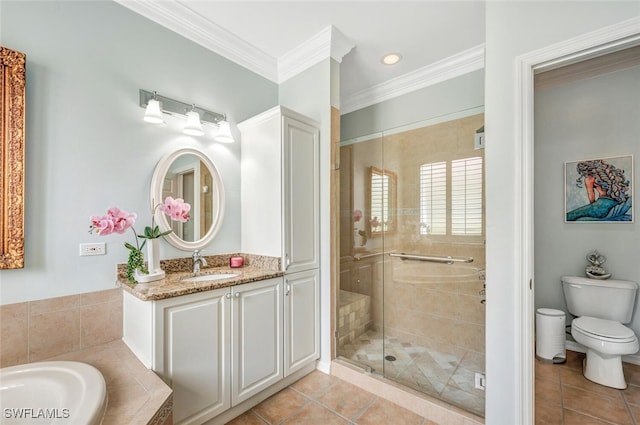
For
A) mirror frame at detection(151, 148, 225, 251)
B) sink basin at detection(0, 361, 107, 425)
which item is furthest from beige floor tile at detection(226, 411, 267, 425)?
mirror frame at detection(151, 148, 225, 251)

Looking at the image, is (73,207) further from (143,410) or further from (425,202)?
(425,202)

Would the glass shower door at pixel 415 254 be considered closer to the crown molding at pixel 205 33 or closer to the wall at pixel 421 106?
the wall at pixel 421 106

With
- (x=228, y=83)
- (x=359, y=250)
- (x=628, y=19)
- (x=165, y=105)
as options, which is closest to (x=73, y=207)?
(x=165, y=105)

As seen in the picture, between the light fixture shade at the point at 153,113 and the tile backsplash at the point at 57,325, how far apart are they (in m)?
Result: 1.15

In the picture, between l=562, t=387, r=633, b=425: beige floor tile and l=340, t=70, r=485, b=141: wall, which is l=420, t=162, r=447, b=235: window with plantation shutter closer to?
l=340, t=70, r=485, b=141: wall

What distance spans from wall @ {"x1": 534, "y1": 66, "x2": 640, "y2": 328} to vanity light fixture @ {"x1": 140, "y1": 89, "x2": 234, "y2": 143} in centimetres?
315

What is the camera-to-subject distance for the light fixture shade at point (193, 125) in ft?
6.75

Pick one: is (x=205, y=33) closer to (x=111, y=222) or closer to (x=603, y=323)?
(x=111, y=222)

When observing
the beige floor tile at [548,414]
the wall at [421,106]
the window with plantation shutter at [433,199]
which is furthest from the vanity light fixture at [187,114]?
the beige floor tile at [548,414]

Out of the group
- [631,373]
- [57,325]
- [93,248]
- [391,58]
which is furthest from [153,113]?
[631,373]

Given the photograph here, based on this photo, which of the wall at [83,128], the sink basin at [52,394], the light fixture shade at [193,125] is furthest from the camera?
the light fixture shade at [193,125]

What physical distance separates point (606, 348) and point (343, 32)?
3205 mm

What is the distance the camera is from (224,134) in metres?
2.26

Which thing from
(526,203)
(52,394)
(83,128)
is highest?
(83,128)
